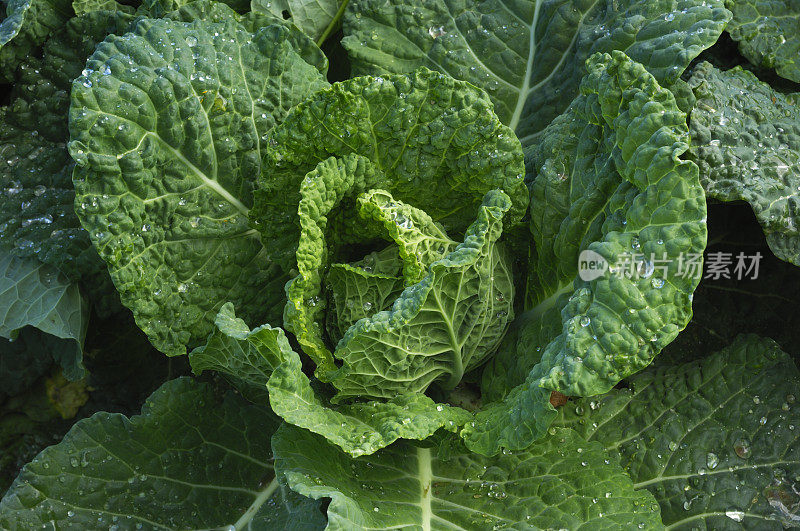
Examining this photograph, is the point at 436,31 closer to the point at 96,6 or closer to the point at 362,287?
the point at 362,287

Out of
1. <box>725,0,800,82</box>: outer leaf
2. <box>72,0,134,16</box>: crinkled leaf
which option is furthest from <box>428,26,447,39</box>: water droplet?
<box>72,0,134,16</box>: crinkled leaf

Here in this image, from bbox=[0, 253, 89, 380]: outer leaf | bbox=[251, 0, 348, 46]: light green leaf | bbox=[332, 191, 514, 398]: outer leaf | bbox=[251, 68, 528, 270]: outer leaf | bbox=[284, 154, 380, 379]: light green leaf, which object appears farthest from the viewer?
bbox=[251, 0, 348, 46]: light green leaf

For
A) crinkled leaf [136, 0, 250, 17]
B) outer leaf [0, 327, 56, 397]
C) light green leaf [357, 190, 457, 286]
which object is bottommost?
outer leaf [0, 327, 56, 397]

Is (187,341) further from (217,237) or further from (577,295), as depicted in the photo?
(577,295)

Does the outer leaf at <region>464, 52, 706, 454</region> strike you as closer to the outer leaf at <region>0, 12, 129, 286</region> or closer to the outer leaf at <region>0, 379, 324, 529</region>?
the outer leaf at <region>0, 379, 324, 529</region>

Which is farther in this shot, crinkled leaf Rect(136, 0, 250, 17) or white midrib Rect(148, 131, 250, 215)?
crinkled leaf Rect(136, 0, 250, 17)
